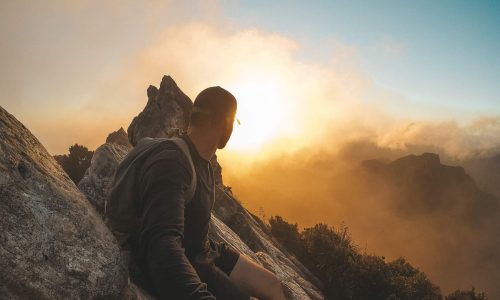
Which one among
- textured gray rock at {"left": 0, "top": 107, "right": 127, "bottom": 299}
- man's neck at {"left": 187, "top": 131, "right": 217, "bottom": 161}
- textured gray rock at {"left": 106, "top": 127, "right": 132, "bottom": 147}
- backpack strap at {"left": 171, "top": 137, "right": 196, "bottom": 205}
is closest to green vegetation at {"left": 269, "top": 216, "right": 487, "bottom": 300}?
man's neck at {"left": 187, "top": 131, "right": 217, "bottom": 161}

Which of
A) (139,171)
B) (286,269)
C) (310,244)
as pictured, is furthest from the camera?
(310,244)

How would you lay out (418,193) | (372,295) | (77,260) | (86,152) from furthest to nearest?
(418,193)
(86,152)
(372,295)
(77,260)

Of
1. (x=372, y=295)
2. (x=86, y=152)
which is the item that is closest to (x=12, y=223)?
(x=372, y=295)

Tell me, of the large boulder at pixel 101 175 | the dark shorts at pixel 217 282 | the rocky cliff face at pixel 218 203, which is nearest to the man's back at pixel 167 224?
the dark shorts at pixel 217 282

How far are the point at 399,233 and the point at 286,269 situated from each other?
14911cm

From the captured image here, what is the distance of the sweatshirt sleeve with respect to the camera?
8.14 ft

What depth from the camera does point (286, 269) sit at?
9.90m

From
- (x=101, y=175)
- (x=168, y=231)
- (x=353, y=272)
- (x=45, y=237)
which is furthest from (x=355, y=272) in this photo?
(x=45, y=237)

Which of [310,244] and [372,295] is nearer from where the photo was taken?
[372,295]

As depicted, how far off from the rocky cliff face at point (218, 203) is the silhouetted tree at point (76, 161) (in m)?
6.00

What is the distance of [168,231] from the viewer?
8.50ft

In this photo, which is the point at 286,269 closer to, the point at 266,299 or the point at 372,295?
the point at 372,295

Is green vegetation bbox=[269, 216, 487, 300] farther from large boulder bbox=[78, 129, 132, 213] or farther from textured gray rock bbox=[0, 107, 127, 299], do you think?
textured gray rock bbox=[0, 107, 127, 299]

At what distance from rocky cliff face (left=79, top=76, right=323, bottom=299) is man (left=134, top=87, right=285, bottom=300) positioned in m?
0.46
